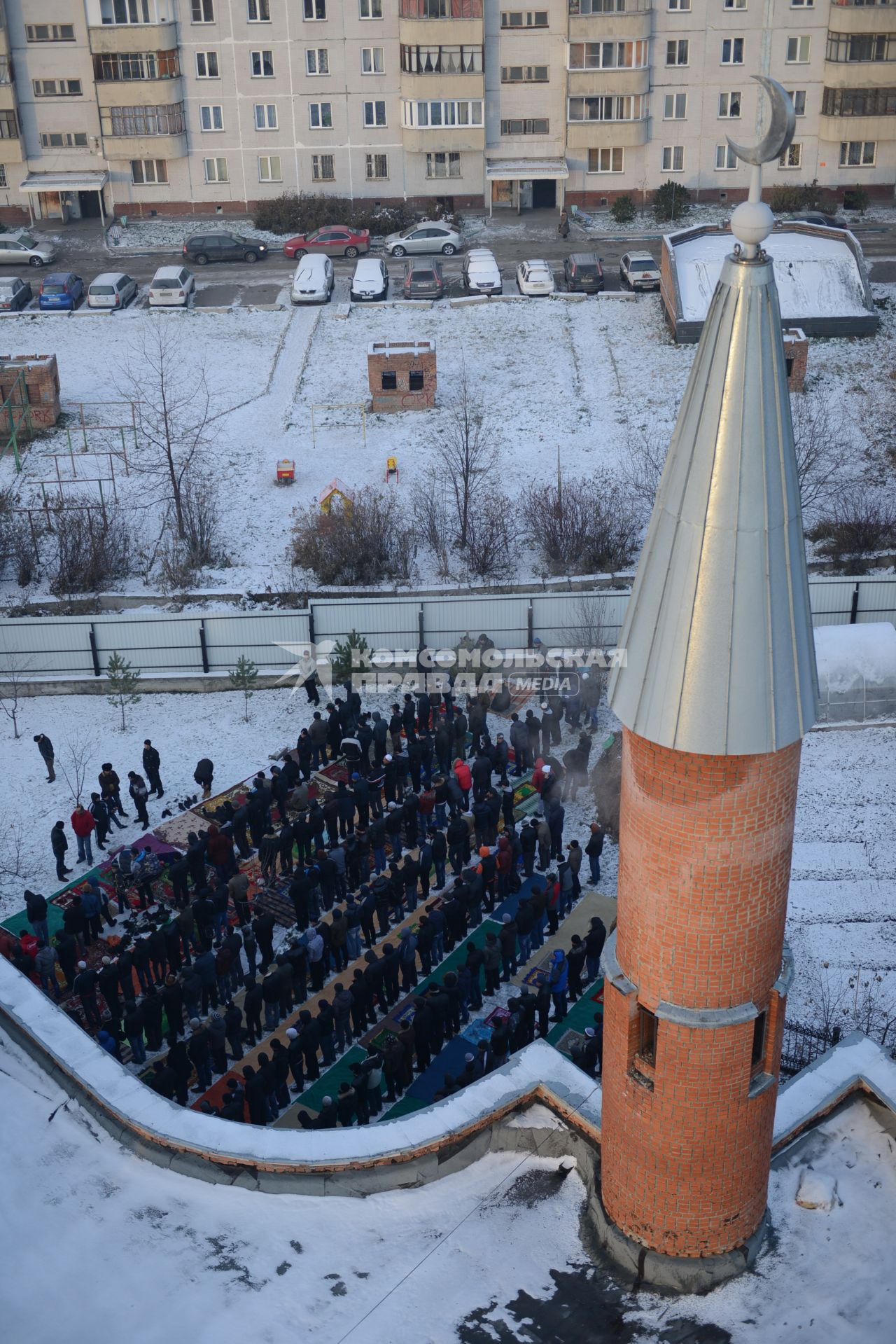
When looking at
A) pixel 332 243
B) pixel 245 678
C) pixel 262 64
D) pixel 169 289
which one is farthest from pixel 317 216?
pixel 245 678

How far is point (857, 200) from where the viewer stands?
52.1 m

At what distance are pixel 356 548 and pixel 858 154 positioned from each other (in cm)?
3080

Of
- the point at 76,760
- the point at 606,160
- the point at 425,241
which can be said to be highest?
the point at 606,160

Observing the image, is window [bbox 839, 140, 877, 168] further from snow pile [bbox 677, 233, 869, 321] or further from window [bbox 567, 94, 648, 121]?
snow pile [bbox 677, 233, 869, 321]

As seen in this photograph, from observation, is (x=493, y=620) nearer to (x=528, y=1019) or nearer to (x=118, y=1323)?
(x=528, y=1019)

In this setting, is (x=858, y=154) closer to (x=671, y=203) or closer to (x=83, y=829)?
(x=671, y=203)

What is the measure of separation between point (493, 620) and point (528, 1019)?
10674 mm

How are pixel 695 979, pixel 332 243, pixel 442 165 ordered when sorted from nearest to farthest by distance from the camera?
1. pixel 695 979
2. pixel 332 243
3. pixel 442 165

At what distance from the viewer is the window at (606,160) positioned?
173 feet

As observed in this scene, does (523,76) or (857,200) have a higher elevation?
(523,76)

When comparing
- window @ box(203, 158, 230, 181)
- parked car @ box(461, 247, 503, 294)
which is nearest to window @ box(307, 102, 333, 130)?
window @ box(203, 158, 230, 181)

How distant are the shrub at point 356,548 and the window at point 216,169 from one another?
2538 cm

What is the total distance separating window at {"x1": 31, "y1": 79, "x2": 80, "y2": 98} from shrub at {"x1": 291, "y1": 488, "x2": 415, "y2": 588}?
1072 inches

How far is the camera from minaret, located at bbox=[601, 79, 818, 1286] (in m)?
10.1
